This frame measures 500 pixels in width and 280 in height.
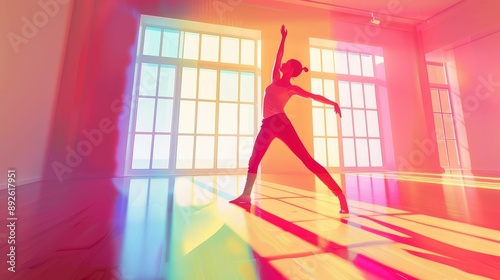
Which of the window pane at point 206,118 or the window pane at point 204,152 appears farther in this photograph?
the window pane at point 206,118

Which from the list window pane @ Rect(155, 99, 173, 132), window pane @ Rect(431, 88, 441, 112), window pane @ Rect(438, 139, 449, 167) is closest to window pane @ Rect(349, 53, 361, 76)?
window pane @ Rect(431, 88, 441, 112)

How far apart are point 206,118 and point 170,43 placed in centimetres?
162

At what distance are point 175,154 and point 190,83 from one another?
4.60 feet

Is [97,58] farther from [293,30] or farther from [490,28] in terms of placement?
[490,28]

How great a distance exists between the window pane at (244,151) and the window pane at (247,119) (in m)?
0.16

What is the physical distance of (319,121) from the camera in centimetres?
477

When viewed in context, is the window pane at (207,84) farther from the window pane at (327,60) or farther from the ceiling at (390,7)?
the window pane at (327,60)

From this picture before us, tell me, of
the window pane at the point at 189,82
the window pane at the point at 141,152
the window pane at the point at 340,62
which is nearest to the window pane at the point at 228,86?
the window pane at the point at 189,82

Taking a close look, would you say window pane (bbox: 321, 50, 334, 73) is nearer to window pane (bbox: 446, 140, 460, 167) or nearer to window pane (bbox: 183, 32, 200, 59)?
window pane (bbox: 183, 32, 200, 59)

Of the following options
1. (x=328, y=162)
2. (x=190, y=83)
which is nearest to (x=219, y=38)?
(x=190, y=83)

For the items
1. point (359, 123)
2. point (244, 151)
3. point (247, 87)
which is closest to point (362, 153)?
point (359, 123)

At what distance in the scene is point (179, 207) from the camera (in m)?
1.25

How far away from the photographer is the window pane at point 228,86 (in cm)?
422

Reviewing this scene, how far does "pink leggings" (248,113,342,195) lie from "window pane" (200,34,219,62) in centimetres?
339
